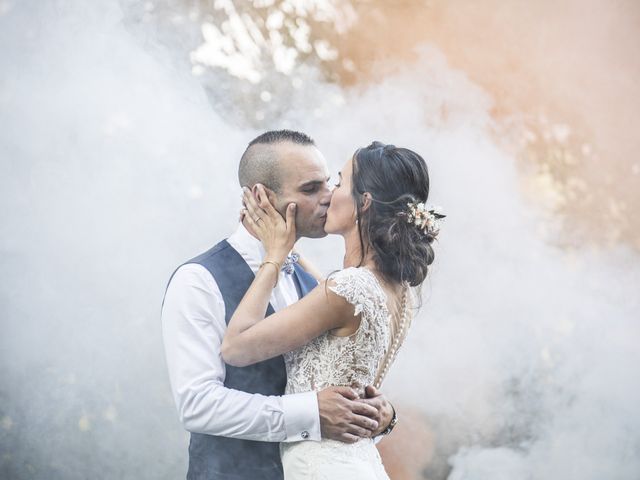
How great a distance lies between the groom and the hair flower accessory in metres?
0.30

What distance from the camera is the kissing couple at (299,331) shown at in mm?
1893

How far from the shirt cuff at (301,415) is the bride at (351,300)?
0.14 ft

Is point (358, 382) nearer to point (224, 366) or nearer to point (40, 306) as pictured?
point (224, 366)

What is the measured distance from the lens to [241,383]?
2.00 m

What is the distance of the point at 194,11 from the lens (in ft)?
11.7

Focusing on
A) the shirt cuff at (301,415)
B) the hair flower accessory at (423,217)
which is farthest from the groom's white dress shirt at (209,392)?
the hair flower accessory at (423,217)

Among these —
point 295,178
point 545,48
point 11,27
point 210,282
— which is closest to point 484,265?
point 545,48

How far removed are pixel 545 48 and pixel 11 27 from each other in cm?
273

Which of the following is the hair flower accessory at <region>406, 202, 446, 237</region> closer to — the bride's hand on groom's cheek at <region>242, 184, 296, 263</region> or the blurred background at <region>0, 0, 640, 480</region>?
the bride's hand on groom's cheek at <region>242, 184, 296, 263</region>

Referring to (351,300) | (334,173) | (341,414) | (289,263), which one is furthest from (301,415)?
(334,173)

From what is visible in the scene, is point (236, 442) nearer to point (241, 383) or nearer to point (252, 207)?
point (241, 383)

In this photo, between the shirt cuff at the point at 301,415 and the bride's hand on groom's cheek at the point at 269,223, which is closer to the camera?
the shirt cuff at the point at 301,415

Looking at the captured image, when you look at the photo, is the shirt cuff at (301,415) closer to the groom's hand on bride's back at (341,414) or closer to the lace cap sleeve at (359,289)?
the groom's hand on bride's back at (341,414)

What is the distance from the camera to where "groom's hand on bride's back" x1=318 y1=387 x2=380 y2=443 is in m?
1.92
